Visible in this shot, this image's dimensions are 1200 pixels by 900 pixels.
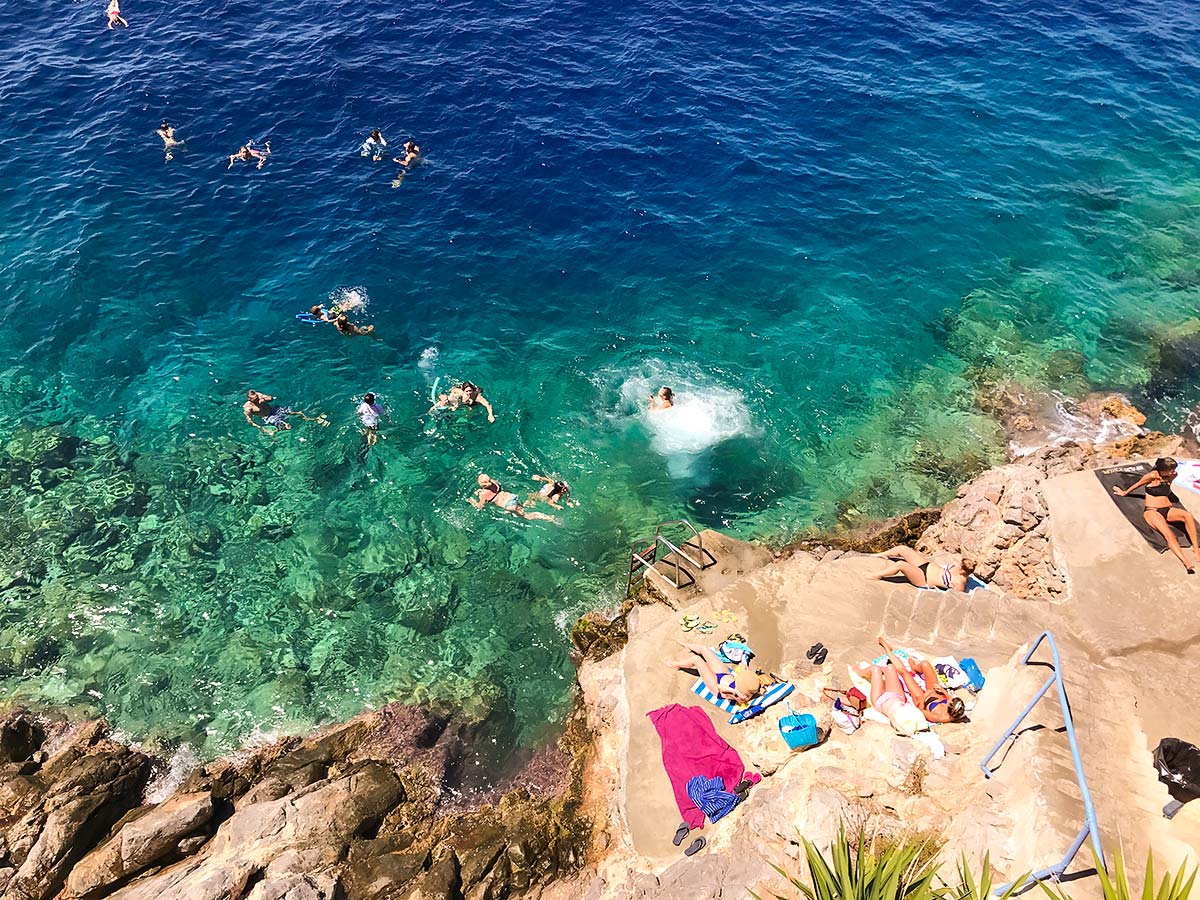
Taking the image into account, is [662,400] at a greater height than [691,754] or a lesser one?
greater

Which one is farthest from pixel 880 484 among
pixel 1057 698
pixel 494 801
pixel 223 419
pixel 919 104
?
pixel 919 104

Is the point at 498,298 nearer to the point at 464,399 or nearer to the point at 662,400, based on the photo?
the point at 464,399

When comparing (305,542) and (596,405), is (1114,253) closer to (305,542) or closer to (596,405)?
(596,405)

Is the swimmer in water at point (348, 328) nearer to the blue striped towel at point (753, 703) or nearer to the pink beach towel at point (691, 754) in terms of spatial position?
the pink beach towel at point (691, 754)

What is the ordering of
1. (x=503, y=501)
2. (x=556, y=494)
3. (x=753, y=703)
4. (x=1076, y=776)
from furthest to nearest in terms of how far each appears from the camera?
(x=556, y=494), (x=503, y=501), (x=753, y=703), (x=1076, y=776)

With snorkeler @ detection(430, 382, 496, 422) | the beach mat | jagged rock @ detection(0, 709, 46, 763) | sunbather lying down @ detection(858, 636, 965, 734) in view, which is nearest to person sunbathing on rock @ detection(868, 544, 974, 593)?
sunbather lying down @ detection(858, 636, 965, 734)

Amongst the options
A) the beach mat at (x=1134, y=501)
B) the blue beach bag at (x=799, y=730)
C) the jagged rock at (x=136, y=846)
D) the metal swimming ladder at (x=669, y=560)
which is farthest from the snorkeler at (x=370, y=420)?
the beach mat at (x=1134, y=501)

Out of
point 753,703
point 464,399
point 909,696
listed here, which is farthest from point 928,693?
point 464,399
